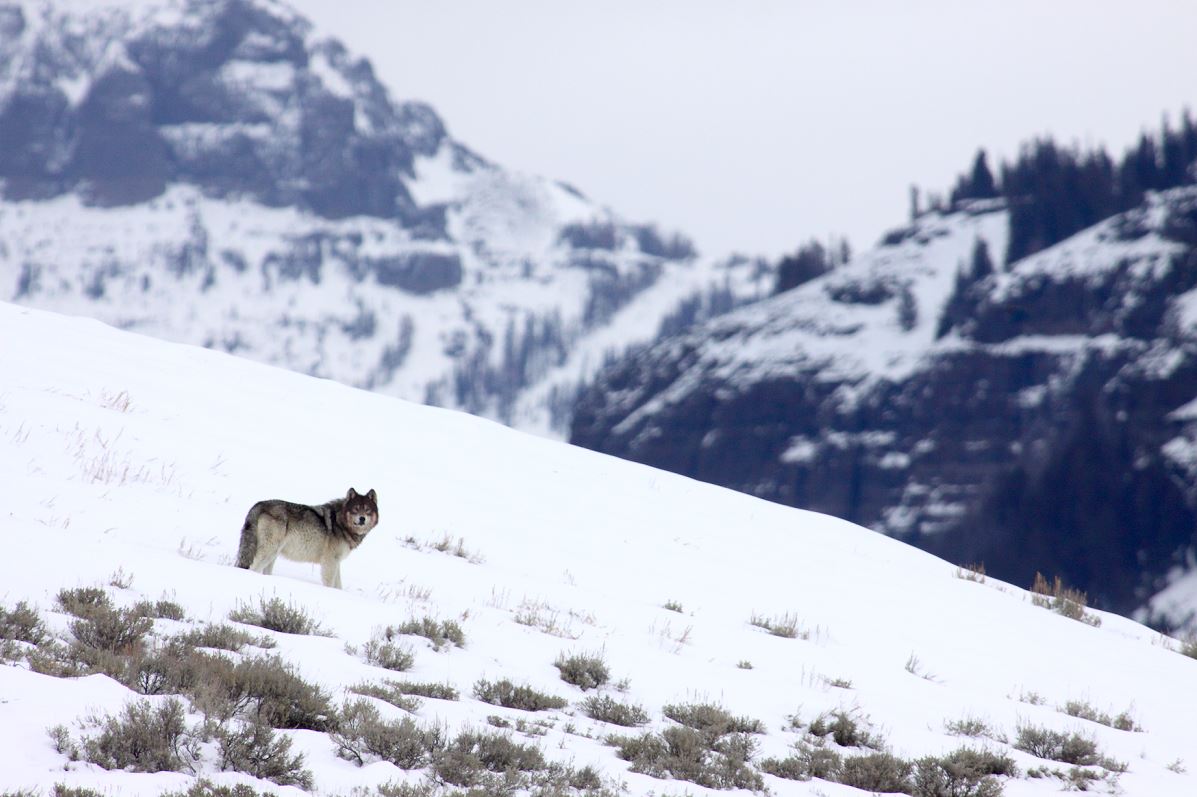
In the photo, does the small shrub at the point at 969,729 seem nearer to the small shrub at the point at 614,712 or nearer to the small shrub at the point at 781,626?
the small shrub at the point at 614,712

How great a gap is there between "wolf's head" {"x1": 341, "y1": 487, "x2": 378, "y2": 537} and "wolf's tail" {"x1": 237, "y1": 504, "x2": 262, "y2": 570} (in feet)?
2.46

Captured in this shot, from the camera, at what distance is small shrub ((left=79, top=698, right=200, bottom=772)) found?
5.53 metres

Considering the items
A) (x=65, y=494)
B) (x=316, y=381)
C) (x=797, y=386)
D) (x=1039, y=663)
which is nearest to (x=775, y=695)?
(x=1039, y=663)

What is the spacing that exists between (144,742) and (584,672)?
348cm

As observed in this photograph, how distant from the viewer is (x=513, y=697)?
7.67 meters

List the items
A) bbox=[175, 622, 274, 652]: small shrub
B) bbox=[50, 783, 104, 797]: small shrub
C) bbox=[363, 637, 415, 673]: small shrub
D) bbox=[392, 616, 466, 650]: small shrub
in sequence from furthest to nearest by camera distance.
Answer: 1. bbox=[392, 616, 466, 650]: small shrub
2. bbox=[363, 637, 415, 673]: small shrub
3. bbox=[175, 622, 274, 652]: small shrub
4. bbox=[50, 783, 104, 797]: small shrub

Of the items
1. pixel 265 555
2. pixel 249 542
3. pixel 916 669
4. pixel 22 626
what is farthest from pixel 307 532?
pixel 916 669

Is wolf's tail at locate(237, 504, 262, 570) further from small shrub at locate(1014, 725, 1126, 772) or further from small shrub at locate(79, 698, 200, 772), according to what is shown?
small shrub at locate(1014, 725, 1126, 772)

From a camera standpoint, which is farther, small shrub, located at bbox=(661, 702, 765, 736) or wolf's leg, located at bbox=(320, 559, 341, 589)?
wolf's leg, located at bbox=(320, 559, 341, 589)

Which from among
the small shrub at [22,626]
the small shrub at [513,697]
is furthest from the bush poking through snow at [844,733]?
the small shrub at [22,626]

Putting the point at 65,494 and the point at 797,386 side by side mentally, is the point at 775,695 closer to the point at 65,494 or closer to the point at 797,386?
the point at 65,494

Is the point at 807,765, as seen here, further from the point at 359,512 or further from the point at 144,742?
the point at 359,512

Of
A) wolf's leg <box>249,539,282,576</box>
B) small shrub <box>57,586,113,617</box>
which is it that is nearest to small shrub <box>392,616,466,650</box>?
wolf's leg <box>249,539,282,576</box>

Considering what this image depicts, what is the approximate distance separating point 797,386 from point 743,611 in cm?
18056
